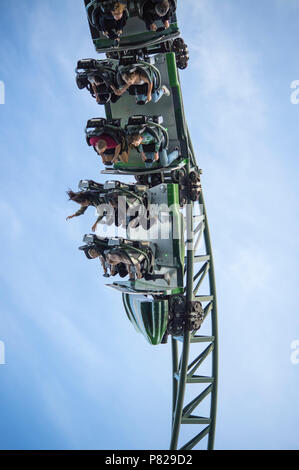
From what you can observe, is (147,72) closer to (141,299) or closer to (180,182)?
(180,182)

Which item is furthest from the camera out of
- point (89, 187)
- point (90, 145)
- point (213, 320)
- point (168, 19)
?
point (213, 320)

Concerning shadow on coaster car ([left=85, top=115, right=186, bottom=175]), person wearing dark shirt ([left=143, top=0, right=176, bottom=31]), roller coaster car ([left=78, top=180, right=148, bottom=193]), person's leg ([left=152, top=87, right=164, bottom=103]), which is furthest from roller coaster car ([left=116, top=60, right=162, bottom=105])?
roller coaster car ([left=78, top=180, right=148, bottom=193])

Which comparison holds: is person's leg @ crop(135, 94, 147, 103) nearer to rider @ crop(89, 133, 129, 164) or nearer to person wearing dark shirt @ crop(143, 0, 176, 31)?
rider @ crop(89, 133, 129, 164)

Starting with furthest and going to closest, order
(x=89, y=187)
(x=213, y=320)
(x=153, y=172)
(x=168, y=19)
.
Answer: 1. (x=213, y=320)
2. (x=153, y=172)
3. (x=89, y=187)
4. (x=168, y=19)

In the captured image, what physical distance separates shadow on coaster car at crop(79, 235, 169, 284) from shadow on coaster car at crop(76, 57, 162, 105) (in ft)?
8.49

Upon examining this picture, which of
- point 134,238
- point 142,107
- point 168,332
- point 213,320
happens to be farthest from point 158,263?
point 142,107

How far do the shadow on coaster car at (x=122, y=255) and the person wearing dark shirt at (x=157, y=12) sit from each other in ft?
12.1

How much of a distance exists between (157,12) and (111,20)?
747 mm

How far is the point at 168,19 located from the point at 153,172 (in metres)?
2.84

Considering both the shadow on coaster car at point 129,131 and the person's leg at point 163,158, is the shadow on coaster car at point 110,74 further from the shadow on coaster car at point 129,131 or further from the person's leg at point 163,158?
the person's leg at point 163,158

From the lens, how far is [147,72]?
6.89 metres

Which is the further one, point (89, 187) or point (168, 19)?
point (89, 187)

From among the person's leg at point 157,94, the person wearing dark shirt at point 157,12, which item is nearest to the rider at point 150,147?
the person's leg at point 157,94

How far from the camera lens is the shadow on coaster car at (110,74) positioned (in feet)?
22.6
